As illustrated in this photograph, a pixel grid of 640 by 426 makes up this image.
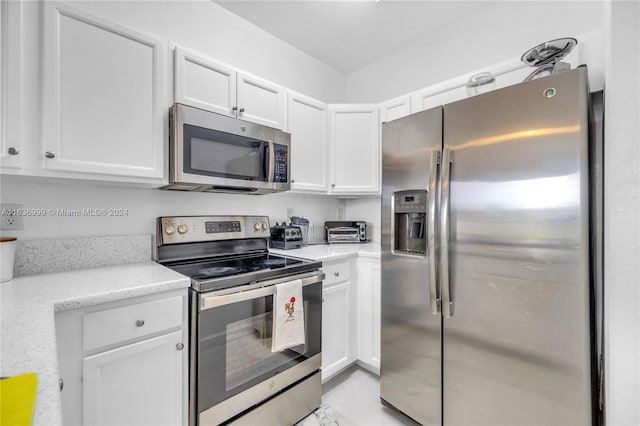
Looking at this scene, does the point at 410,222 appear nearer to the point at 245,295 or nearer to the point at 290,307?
the point at 290,307

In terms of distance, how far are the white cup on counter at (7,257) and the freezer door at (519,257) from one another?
1.98 meters

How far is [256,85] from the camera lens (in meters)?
1.98

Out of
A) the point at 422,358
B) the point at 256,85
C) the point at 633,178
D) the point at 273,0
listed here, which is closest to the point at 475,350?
the point at 422,358

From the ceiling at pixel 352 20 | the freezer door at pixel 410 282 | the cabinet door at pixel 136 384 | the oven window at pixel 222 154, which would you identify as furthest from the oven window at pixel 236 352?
the ceiling at pixel 352 20

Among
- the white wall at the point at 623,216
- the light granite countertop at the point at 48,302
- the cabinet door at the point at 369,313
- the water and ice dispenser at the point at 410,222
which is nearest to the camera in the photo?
the light granite countertop at the point at 48,302

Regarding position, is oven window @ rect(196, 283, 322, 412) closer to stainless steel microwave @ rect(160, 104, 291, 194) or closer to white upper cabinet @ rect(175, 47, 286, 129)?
stainless steel microwave @ rect(160, 104, 291, 194)

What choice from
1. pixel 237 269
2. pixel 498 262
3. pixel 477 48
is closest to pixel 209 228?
pixel 237 269

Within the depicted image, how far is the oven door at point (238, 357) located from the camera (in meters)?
1.31

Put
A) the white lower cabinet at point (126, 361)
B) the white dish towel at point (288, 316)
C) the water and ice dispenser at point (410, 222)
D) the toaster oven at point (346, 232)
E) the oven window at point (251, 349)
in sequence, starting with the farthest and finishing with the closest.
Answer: the toaster oven at point (346, 232) < the water and ice dispenser at point (410, 222) < the white dish towel at point (288, 316) < the oven window at point (251, 349) < the white lower cabinet at point (126, 361)

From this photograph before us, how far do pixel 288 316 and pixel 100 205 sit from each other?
1.23 m

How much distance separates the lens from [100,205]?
1.61 meters

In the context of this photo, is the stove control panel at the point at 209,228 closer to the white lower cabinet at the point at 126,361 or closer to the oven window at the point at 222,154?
the oven window at the point at 222,154

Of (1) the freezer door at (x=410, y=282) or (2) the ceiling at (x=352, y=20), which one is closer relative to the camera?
(1) the freezer door at (x=410, y=282)

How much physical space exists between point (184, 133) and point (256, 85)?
0.69 metres
